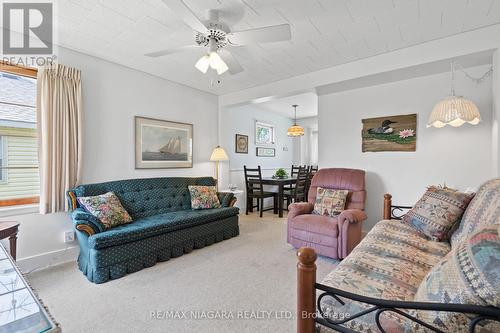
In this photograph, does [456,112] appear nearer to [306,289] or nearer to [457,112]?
[457,112]

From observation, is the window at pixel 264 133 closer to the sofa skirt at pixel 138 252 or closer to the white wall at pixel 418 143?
the white wall at pixel 418 143

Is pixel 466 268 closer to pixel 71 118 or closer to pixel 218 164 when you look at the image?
pixel 71 118

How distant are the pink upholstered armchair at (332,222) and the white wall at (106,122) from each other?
2.19 metres

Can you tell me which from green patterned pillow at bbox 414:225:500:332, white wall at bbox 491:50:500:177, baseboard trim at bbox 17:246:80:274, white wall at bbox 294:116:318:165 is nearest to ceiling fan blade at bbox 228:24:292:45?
green patterned pillow at bbox 414:225:500:332

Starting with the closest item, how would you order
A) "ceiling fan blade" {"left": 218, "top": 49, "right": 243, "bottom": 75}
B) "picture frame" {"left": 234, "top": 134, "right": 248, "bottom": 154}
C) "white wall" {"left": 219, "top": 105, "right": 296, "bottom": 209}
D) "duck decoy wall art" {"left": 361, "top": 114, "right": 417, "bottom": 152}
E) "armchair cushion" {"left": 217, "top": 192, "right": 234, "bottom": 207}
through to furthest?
"ceiling fan blade" {"left": 218, "top": 49, "right": 243, "bottom": 75}
"duck decoy wall art" {"left": 361, "top": 114, "right": 417, "bottom": 152}
"armchair cushion" {"left": 217, "top": 192, "right": 234, "bottom": 207}
"white wall" {"left": 219, "top": 105, "right": 296, "bottom": 209}
"picture frame" {"left": 234, "top": 134, "right": 248, "bottom": 154}

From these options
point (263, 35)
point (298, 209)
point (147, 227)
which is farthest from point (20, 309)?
point (298, 209)

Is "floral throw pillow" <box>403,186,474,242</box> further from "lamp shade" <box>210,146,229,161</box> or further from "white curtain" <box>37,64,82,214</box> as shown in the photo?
"white curtain" <box>37,64,82,214</box>

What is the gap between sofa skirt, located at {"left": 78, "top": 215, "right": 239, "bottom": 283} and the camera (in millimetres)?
2318

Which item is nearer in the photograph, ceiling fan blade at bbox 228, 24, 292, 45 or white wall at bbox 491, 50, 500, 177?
ceiling fan blade at bbox 228, 24, 292, 45

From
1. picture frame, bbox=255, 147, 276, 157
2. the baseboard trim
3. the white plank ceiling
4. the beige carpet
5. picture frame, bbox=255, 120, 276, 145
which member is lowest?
the beige carpet

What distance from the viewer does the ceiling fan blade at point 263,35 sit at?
6.00ft

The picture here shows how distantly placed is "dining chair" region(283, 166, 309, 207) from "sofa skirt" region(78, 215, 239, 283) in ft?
7.05

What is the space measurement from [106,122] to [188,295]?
2.48 meters

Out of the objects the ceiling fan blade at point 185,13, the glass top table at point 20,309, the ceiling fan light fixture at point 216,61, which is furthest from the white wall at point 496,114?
the glass top table at point 20,309
